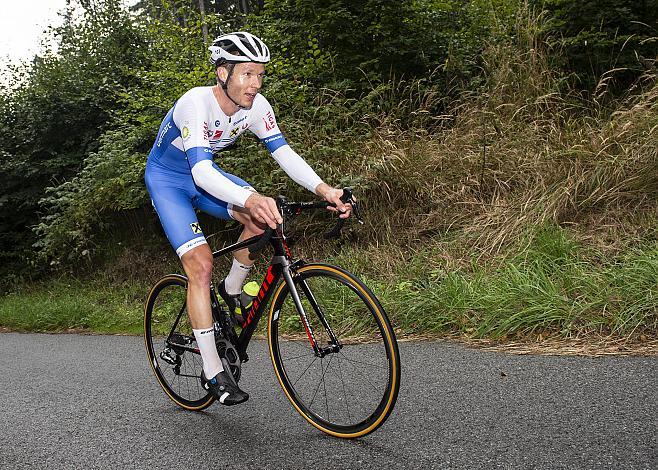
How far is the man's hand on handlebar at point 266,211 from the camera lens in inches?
128

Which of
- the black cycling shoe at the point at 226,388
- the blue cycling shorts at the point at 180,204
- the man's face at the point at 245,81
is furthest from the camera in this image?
the blue cycling shorts at the point at 180,204

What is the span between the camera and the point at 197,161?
378cm

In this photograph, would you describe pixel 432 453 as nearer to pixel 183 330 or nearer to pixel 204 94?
pixel 183 330

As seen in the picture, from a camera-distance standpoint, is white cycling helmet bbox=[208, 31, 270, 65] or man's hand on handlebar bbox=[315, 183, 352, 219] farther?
white cycling helmet bbox=[208, 31, 270, 65]

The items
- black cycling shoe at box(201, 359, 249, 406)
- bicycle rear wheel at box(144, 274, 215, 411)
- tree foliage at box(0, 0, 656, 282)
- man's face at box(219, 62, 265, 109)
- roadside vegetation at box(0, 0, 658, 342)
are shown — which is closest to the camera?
black cycling shoe at box(201, 359, 249, 406)

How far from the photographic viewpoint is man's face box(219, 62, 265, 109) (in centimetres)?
381

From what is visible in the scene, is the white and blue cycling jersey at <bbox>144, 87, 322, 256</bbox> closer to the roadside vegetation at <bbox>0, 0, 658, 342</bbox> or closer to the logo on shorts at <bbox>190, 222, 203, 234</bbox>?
the logo on shorts at <bbox>190, 222, 203, 234</bbox>

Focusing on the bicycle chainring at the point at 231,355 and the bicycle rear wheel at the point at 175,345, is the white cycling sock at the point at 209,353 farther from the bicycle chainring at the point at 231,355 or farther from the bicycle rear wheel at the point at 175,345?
the bicycle rear wheel at the point at 175,345

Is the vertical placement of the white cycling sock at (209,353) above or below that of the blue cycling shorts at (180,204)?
below

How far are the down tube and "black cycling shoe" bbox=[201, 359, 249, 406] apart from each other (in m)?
0.18

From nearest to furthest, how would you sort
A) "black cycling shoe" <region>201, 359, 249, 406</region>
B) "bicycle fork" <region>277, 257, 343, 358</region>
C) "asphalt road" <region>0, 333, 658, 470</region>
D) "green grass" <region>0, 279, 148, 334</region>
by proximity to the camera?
1. "asphalt road" <region>0, 333, 658, 470</region>
2. "bicycle fork" <region>277, 257, 343, 358</region>
3. "black cycling shoe" <region>201, 359, 249, 406</region>
4. "green grass" <region>0, 279, 148, 334</region>

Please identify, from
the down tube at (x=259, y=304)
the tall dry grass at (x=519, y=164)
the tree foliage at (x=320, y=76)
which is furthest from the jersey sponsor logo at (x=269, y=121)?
the tree foliage at (x=320, y=76)

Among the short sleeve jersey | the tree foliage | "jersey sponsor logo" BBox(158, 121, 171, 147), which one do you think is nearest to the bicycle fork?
the short sleeve jersey

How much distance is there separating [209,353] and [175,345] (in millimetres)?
745
